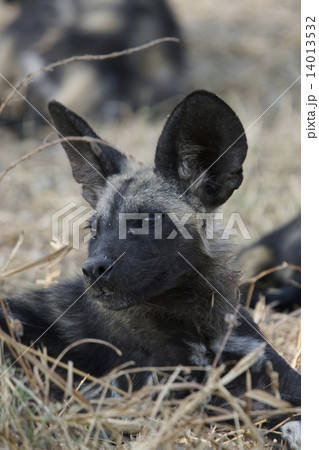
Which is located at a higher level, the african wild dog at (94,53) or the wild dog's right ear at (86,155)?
the african wild dog at (94,53)

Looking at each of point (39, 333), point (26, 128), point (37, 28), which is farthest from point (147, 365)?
point (37, 28)

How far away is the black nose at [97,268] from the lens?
3357mm

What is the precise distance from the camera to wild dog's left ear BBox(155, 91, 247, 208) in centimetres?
351

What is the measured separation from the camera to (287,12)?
42.2 feet

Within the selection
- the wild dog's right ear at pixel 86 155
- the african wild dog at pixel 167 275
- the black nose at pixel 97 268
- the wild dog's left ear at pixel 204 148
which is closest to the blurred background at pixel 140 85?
the wild dog's right ear at pixel 86 155

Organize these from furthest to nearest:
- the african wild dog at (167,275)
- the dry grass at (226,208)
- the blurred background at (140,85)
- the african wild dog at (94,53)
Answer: the african wild dog at (94,53) → the blurred background at (140,85) → the african wild dog at (167,275) → the dry grass at (226,208)

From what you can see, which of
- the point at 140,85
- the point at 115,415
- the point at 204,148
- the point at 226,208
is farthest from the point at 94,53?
the point at 115,415

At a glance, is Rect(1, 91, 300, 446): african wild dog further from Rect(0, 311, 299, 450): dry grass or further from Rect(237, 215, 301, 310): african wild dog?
Rect(237, 215, 301, 310): african wild dog

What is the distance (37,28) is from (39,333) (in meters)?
7.79

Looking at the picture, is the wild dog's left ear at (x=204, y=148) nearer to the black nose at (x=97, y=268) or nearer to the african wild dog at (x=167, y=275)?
the african wild dog at (x=167, y=275)

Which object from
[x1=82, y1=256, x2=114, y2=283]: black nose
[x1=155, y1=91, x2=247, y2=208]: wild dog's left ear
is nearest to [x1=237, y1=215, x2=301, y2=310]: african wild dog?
[x1=155, y1=91, x2=247, y2=208]: wild dog's left ear

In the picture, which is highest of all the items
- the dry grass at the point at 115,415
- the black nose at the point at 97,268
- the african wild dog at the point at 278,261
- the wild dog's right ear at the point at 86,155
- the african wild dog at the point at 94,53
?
the african wild dog at the point at 94,53

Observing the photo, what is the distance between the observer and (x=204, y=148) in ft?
12.2
